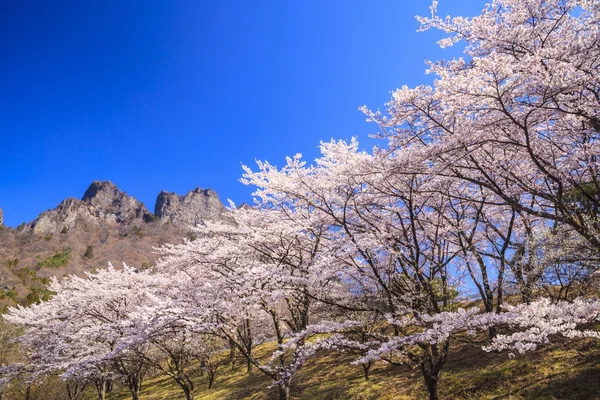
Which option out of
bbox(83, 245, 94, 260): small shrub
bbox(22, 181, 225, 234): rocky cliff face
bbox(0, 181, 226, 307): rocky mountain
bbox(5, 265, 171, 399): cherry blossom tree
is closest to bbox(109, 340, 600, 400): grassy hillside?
bbox(5, 265, 171, 399): cherry blossom tree

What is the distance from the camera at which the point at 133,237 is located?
96.3 meters

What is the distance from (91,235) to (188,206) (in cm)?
4004

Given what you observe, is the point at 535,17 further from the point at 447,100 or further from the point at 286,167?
the point at 286,167

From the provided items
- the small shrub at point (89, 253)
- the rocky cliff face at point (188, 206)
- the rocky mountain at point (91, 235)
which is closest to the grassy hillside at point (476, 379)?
the rocky mountain at point (91, 235)

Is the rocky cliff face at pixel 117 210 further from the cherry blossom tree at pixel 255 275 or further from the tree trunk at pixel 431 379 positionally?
the tree trunk at pixel 431 379

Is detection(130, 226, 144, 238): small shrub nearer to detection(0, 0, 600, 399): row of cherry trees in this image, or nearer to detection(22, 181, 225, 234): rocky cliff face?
detection(22, 181, 225, 234): rocky cliff face

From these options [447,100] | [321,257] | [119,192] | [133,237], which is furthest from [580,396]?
[119,192]

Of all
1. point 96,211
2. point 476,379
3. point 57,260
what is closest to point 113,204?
point 96,211

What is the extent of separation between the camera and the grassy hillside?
7.14 meters

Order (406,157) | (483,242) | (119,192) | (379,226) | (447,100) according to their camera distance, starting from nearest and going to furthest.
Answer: (447,100), (406,157), (379,226), (483,242), (119,192)

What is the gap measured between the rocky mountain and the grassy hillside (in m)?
33.7

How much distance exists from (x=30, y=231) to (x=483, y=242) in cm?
11788

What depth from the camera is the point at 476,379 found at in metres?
8.59

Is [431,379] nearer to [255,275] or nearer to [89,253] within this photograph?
[255,275]
